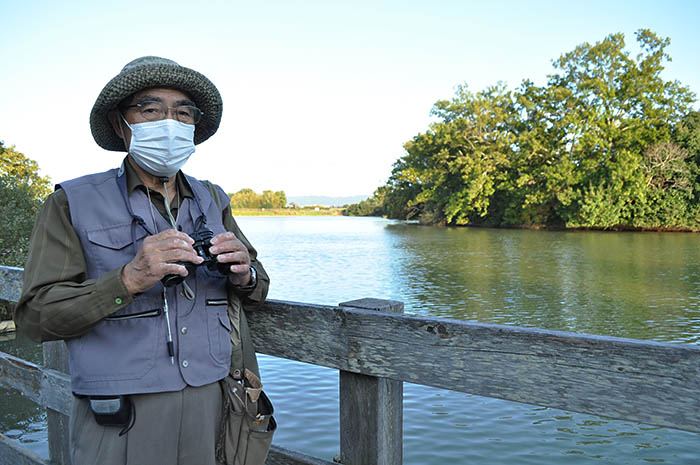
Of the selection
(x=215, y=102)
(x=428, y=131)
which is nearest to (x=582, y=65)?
(x=428, y=131)

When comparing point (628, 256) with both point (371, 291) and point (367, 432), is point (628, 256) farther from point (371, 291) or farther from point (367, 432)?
point (367, 432)

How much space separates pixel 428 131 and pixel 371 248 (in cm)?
2474

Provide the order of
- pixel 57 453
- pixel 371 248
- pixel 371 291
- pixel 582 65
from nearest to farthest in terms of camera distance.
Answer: pixel 57 453
pixel 371 291
pixel 371 248
pixel 582 65

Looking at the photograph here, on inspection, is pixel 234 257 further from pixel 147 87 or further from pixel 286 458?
pixel 286 458

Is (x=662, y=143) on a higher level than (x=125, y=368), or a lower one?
higher

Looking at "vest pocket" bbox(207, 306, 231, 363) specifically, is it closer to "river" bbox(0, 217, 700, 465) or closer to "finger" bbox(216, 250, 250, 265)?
"finger" bbox(216, 250, 250, 265)

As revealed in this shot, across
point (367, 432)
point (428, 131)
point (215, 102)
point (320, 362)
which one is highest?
point (428, 131)

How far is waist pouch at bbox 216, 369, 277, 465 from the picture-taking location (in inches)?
76.7

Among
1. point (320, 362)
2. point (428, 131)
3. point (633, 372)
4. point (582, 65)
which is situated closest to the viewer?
point (633, 372)

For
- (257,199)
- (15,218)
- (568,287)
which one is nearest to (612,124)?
(568,287)

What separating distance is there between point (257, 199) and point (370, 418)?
13693 centimetres

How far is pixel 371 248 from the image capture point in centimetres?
3017

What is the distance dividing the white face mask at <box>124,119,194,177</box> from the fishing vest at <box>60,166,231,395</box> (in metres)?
0.09

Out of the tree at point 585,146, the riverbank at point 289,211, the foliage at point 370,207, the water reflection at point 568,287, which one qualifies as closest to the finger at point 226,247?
the water reflection at point 568,287
